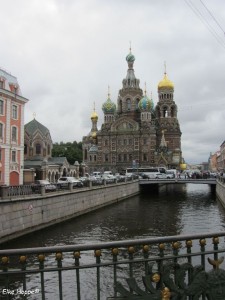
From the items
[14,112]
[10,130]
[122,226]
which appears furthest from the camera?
[14,112]

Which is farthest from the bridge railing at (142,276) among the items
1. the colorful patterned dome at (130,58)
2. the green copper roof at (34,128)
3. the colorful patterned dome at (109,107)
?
the colorful patterned dome at (130,58)

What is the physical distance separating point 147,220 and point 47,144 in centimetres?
3781

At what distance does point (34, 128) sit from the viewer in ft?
205

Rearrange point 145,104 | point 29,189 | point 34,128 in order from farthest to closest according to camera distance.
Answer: point 145,104, point 34,128, point 29,189

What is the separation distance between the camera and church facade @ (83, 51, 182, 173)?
272ft

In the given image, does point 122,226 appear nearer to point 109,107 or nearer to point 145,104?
point 145,104

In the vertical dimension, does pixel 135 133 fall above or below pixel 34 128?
above

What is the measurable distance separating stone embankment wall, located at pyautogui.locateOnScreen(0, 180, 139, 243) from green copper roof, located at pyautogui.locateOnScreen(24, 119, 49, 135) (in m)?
26.5

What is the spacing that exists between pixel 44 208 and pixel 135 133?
198 ft

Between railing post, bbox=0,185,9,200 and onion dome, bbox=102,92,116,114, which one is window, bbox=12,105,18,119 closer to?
railing post, bbox=0,185,9,200

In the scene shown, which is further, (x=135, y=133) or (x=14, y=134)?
(x=135, y=133)

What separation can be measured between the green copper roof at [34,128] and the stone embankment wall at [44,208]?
26537mm

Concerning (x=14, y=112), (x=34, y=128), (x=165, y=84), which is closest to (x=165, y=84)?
(x=165, y=84)

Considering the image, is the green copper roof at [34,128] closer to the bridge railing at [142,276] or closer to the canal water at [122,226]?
the canal water at [122,226]
